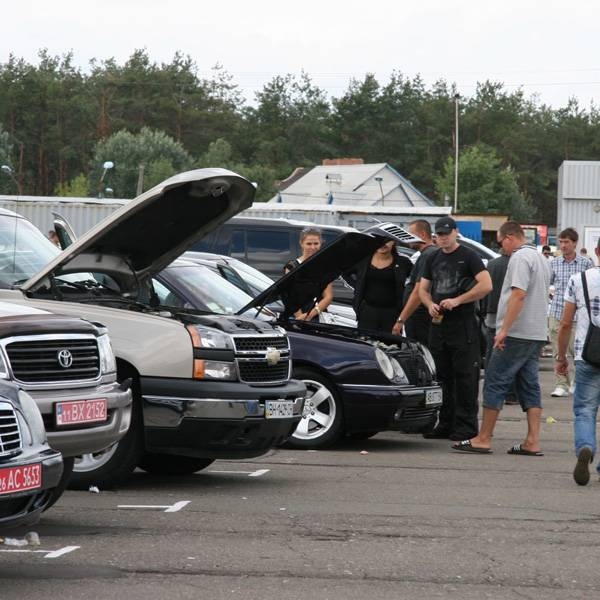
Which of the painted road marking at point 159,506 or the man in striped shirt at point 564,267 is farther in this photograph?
the man in striped shirt at point 564,267

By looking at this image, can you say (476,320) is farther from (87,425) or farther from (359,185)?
(359,185)

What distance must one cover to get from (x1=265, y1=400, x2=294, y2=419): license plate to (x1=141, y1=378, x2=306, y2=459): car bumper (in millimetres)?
96

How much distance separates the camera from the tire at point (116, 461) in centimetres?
940

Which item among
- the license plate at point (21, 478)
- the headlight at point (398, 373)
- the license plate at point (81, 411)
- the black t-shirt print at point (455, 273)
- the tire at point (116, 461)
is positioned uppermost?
the black t-shirt print at point (455, 273)

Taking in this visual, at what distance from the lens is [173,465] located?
10609 millimetres

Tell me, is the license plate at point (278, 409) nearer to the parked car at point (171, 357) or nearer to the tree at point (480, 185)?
the parked car at point (171, 357)

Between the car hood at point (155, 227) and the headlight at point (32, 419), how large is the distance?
3064 millimetres

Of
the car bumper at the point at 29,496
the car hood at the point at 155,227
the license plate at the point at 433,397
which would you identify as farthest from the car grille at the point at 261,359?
the car bumper at the point at 29,496

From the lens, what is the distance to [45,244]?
1050cm

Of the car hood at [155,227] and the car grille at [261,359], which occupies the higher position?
the car hood at [155,227]

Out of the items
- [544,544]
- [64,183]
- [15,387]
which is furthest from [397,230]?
[64,183]

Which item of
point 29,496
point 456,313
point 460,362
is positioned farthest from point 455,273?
point 29,496

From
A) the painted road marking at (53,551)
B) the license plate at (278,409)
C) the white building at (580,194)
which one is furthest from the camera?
the white building at (580,194)

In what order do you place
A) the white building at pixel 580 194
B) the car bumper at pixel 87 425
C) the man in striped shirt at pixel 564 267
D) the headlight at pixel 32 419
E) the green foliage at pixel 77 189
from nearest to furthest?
the headlight at pixel 32 419
the car bumper at pixel 87 425
the man in striped shirt at pixel 564 267
the white building at pixel 580 194
the green foliage at pixel 77 189
